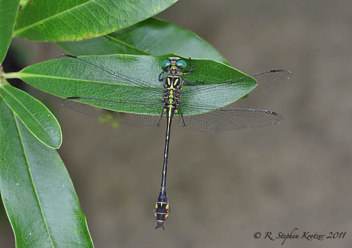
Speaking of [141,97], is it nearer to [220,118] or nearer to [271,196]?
[220,118]

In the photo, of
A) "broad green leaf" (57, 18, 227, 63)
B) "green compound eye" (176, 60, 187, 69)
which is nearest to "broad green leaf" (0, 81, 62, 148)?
"broad green leaf" (57, 18, 227, 63)

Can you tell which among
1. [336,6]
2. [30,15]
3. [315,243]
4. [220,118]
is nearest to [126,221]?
[315,243]

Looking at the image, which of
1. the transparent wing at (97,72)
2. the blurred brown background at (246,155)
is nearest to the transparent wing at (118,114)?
the transparent wing at (97,72)

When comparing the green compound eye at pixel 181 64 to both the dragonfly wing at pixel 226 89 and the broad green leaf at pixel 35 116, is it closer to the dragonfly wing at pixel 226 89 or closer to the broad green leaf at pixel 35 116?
the dragonfly wing at pixel 226 89

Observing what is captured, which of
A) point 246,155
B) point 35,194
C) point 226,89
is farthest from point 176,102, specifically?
point 246,155

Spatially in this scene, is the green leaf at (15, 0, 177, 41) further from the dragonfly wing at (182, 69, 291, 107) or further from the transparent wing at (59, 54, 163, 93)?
the dragonfly wing at (182, 69, 291, 107)
